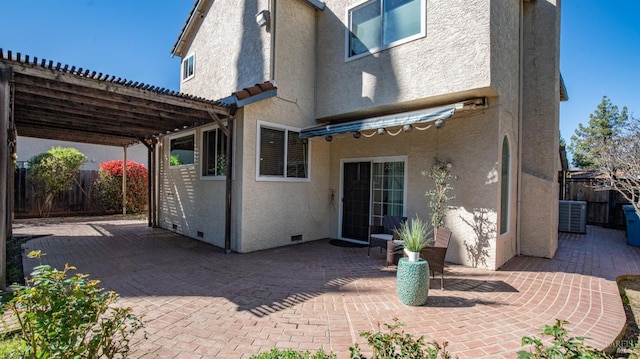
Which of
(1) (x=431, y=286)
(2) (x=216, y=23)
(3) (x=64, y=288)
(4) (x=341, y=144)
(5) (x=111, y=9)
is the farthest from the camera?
(5) (x=111, y=9)

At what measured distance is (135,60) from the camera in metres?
18.6

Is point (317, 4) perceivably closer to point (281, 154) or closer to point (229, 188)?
point (281, 154)

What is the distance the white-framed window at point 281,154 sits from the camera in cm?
970

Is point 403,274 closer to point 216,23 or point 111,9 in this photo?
point 216,23

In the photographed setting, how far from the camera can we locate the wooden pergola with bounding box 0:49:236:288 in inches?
228

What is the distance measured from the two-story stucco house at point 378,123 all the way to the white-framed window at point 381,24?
0.04 m

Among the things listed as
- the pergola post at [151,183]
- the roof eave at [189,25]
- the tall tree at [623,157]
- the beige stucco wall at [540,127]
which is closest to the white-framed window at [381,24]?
the beige stucco wall at [540,127]

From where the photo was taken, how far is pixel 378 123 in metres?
8.51

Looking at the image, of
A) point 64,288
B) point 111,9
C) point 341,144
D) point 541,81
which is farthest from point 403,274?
point 111,9

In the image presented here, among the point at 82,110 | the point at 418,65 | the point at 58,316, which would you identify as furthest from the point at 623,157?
the point at 82,110

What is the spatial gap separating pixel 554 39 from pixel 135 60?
21.6 metres

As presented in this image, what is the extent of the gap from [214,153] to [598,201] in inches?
785

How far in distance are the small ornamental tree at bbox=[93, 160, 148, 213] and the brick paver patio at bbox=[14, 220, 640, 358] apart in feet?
29.8

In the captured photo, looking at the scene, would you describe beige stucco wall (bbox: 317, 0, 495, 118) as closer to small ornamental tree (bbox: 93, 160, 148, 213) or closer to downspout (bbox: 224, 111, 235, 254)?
downspout (bbox: 224, 111, 235, 254)
